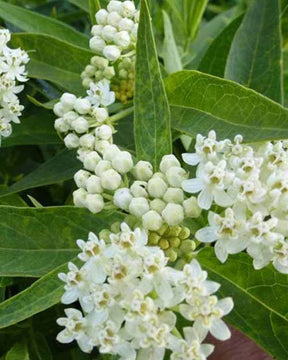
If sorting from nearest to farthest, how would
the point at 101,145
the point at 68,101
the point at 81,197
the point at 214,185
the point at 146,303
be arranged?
1. the point at 146,303
2. the point at 214,185
3. the point at 81,197
4. the point at 101,145
5. the point at 68,101

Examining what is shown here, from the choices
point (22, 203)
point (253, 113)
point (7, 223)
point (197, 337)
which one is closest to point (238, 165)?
point (253, 113)

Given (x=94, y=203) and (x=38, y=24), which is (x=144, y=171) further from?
(x=38, y=24)

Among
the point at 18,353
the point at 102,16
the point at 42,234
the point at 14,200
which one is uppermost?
the point at 102,16

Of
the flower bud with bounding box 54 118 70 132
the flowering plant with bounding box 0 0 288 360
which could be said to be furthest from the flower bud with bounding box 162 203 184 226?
the flower bud with bounding box 54 118 70 132

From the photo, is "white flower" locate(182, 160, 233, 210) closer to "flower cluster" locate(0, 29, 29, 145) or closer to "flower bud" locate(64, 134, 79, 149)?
"flower bud" locate(64, 134, 79, 149)

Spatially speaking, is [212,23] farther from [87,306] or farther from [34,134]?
[87,306]

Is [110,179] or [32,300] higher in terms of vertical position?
[110,179]

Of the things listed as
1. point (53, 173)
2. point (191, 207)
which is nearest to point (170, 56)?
point (53, 173)

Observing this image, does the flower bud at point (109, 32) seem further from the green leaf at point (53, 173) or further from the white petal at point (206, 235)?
the white petal at point (206, 235)
